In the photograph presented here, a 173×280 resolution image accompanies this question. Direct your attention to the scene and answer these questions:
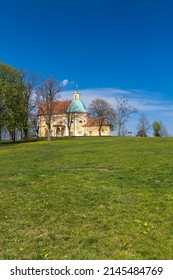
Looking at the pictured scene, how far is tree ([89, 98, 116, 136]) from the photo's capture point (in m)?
72.2

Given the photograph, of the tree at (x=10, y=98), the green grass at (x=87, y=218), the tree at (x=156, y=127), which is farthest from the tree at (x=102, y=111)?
the green grass at (x=87, y=218)

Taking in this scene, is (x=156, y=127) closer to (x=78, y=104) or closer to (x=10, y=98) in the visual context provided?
(x=78, y=104)

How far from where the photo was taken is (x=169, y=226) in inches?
270

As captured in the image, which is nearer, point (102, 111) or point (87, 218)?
point (87, 218)

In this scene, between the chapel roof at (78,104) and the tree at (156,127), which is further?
the chapel roof at (78,104)

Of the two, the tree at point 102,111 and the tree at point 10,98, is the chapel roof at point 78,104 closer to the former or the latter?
the tree at point 102,111

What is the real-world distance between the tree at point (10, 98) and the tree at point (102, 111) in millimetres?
29799

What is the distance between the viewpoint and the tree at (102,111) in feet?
237

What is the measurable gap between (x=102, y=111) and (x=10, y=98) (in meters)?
34.3

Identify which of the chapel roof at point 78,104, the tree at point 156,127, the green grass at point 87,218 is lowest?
the green grass at point 87,218

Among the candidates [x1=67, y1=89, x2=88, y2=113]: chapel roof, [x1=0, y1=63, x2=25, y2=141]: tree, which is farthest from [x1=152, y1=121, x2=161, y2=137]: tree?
[x1=0, y1=63, x2=25, y2=141]: tree

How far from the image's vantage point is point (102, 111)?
72.5m

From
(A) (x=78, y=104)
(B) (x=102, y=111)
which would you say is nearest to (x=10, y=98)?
(B) (x=102, y=111)
